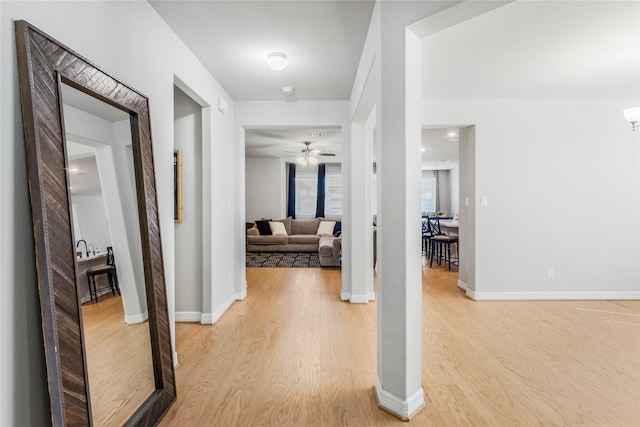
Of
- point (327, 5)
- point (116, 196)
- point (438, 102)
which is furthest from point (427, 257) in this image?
point (116, 196)

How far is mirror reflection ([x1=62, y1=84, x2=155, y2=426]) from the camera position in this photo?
4.38 ft

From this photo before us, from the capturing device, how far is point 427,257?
7.21m

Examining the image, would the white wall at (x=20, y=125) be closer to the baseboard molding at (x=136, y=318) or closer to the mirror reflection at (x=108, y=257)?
the mirror reflection at (x=108, y=257)

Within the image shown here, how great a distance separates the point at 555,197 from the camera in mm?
3904

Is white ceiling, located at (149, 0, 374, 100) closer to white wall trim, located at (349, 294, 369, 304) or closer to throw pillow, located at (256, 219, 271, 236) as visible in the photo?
white wall trim, located at (349, 294, 369, 304)

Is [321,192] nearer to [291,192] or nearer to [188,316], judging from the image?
[291,192]

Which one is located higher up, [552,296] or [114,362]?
[114,362]

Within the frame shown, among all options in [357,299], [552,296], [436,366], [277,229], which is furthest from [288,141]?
[436,366]

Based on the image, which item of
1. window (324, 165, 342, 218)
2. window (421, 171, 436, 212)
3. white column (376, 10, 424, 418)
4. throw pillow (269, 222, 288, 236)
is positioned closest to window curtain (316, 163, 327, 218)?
window (324, 165, 342, 218)

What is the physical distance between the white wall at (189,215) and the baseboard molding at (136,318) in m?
1.52

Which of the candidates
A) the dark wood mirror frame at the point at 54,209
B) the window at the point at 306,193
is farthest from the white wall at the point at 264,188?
the dark wood mirror frame at the point at 54,209

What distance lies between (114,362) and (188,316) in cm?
183

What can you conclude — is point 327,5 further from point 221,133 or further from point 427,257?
point 427,257

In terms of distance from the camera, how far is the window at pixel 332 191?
9719mm
